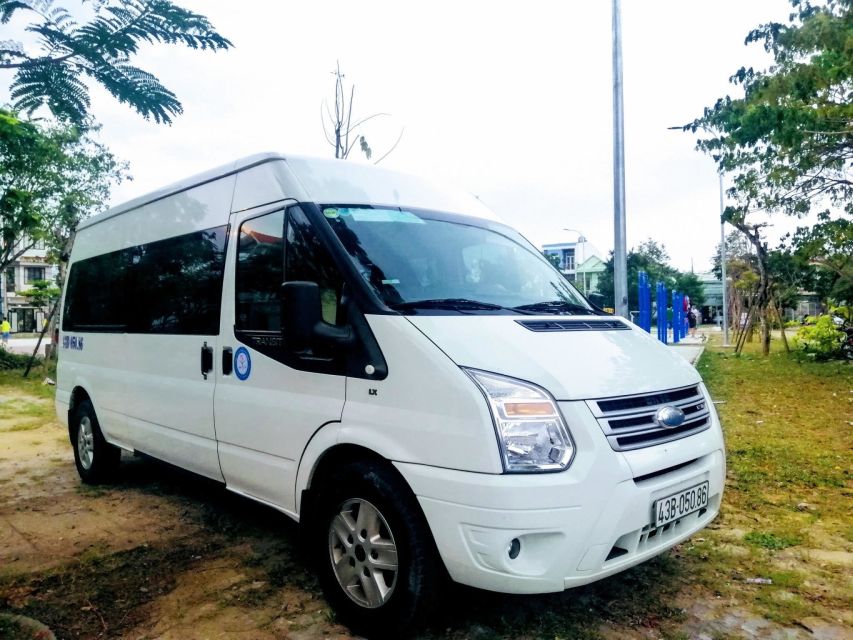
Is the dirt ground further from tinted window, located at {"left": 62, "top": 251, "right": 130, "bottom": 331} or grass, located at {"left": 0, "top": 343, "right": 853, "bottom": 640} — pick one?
tinted window, located at {"left": 62, "top": 251, "right": 130, "bottom": 331}

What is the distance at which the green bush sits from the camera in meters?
14.9

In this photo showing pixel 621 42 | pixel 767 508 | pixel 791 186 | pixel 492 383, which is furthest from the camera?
pixel 791 186

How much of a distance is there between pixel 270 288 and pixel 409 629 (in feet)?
6.28

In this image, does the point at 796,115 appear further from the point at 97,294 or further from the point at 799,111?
the point at 97,294

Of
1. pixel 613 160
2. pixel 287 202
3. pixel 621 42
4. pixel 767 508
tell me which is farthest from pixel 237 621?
pixel 621 42

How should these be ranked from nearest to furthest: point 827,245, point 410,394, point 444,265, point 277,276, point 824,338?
point 410,394 → point 444,265 → point 277,276 → point 827,245 → point 824,338

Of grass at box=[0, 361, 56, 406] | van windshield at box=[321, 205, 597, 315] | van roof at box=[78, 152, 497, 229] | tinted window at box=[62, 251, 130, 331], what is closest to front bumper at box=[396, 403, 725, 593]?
van windshield at box=[321, 205, 597, 315]

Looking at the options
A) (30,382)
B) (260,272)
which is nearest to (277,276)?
(260,272)

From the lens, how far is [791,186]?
1295cm

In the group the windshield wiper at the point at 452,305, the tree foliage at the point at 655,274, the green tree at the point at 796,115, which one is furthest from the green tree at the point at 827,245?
the tree foliage at the point at 655,274

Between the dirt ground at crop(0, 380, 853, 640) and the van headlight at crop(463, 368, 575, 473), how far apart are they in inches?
35.2

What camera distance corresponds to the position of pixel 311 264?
3.33 metres

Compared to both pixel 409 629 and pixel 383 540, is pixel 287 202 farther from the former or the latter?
pixel 409 629

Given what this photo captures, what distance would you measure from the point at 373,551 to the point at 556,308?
162 cm
